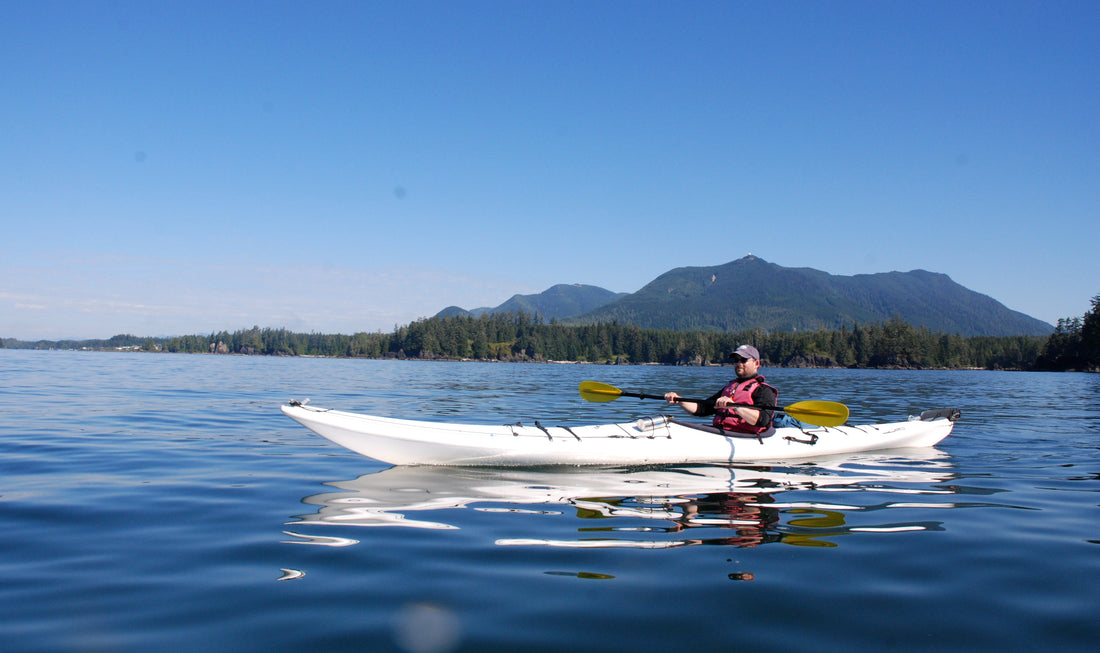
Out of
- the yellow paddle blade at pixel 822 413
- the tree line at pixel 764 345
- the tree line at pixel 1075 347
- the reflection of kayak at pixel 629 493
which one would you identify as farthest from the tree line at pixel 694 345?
the reflection of kayak at pixel 629 493

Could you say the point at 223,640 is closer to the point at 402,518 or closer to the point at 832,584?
the point at 402,518

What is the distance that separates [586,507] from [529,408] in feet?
46.7

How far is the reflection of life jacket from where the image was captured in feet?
34.6

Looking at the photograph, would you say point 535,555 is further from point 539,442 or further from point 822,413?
point 822,413

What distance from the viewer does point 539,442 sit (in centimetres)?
977

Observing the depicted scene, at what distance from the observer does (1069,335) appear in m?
119

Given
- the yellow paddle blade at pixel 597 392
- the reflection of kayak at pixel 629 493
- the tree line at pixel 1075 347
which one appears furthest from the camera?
the tree line at pixel 1075 347

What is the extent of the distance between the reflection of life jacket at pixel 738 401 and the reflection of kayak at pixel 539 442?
29cm

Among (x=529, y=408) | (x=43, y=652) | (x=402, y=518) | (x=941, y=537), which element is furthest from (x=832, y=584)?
(x=529, y=408)

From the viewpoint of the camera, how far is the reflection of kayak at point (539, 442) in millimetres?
9211

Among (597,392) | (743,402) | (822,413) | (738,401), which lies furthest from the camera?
(597,392)

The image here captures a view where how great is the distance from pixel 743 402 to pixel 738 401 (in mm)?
126

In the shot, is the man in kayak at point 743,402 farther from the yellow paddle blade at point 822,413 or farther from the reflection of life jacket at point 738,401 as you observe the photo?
the yellow paddle blade at point 822,413

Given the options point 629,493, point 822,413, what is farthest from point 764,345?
point 629,493
